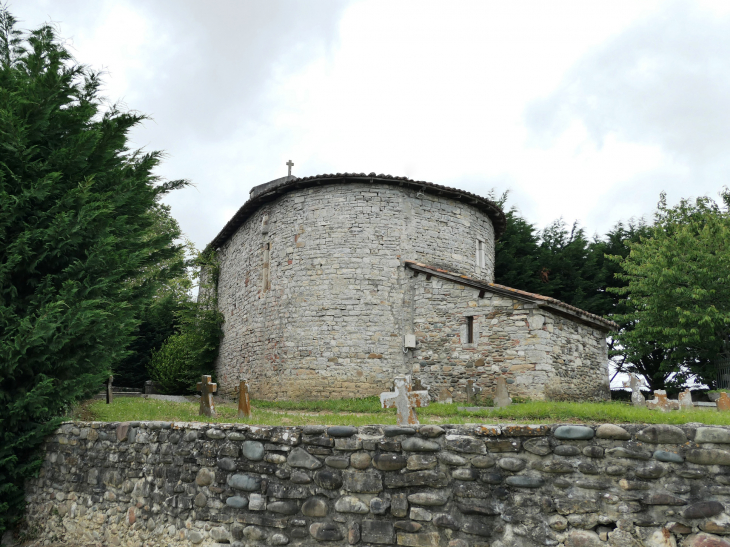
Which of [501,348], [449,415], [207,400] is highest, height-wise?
[501,348]

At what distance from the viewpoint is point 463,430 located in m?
4.18

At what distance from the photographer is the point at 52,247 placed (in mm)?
6969

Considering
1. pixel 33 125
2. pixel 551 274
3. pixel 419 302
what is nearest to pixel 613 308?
pixel 551 274

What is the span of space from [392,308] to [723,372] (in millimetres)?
12427

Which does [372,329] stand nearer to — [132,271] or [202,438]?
[132,271]

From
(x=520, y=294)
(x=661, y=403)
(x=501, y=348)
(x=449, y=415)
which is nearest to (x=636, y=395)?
(x=661, y=403)

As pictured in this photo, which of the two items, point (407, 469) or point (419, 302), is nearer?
point (407, 469)

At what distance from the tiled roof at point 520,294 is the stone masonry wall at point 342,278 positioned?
85cm

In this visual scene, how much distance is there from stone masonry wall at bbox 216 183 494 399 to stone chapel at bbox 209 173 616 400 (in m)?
0.03

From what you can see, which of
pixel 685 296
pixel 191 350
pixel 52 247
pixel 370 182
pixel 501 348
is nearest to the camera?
pixel 52 247

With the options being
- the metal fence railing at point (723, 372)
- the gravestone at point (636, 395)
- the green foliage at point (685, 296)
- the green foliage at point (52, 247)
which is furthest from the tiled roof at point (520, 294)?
the green foliage at point (52, 247)

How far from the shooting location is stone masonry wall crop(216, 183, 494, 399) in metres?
13.9

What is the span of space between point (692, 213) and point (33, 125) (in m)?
24.2

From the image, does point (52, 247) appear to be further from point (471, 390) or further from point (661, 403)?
point (661, 403)
